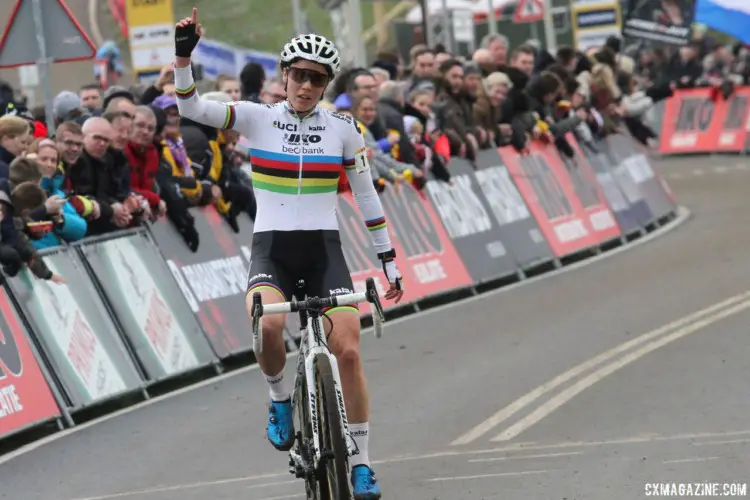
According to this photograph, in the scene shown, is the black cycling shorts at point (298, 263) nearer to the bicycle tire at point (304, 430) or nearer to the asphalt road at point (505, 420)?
the bicycle tire at point (304, 430)

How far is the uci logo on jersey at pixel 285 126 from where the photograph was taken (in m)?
8.43

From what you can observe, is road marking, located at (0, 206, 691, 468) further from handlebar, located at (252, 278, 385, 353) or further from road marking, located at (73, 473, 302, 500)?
handlebar, located at (252, 278, 385, 353)

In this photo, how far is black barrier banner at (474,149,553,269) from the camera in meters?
19.9

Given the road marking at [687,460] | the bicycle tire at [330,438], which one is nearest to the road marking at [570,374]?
the road marking at [687,460]

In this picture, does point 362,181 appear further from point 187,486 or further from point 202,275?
point 202,275

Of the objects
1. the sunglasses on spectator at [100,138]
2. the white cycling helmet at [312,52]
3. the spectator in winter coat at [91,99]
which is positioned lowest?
the spectator in winter coat at [91,99]

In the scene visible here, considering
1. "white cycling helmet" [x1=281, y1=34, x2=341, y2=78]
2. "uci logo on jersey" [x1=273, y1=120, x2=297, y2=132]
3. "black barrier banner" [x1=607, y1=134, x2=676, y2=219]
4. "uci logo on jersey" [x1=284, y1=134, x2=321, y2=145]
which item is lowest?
"black barrier banner" [x1=607, y1=134, x2=676, y2=219]

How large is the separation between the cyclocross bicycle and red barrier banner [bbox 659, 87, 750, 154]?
28579mm

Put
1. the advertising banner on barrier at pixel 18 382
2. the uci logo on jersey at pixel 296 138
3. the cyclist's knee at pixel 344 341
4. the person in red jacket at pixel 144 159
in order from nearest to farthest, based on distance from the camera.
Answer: the cyclist's knee at pixel 344 341 → the uci logo on jersey at pixel 296 138 → the advertising banner on barrier at pixel 18 382 → the person in red jacket at pixel 144 159

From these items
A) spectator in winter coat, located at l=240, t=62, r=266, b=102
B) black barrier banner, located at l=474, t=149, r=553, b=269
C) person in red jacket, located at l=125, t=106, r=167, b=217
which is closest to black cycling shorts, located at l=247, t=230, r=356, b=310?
Result: person in red jacket, located at l=125, t=106, r=167, b=217

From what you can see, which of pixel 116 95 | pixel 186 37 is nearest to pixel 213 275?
pixel 116 95

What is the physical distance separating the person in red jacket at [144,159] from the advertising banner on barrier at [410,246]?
264 cm

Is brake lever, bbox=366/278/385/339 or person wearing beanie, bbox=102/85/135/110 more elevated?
brake lever, bbox=366/278/385/339

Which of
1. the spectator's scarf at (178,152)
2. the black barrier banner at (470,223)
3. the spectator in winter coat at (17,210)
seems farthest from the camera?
the black barrier banner at (470,223)
